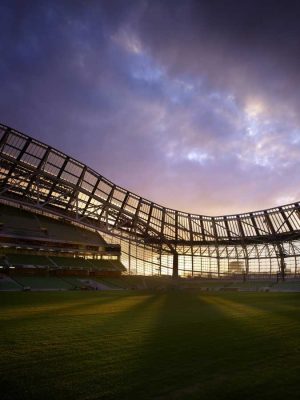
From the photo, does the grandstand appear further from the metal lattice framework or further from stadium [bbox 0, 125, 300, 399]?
the metal lattice framework

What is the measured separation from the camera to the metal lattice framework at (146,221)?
54.5 metres

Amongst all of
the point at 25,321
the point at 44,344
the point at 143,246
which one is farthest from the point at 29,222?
the point at 44,344

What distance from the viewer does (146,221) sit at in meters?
70.9

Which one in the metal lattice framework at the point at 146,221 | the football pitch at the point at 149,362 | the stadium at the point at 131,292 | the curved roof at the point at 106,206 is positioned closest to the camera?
the football pitch at the point at 149,362

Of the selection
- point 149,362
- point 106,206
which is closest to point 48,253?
point 106,206

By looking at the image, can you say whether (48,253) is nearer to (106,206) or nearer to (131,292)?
(106,206)

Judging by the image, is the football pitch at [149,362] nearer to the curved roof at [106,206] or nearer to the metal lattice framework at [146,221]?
the curved roof at [106,206]

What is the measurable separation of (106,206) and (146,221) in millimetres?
→ 11220

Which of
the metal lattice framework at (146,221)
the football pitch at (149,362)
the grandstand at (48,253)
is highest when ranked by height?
the metal lattice framework at (146,221)

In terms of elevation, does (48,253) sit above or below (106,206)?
below

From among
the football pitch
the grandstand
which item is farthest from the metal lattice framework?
the football pitch

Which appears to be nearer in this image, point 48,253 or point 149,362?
point 149,362

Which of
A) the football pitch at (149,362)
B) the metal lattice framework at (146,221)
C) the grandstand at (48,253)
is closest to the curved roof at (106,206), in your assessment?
the metal lattice framework at (146,221)

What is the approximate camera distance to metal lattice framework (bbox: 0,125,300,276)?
54.5m
